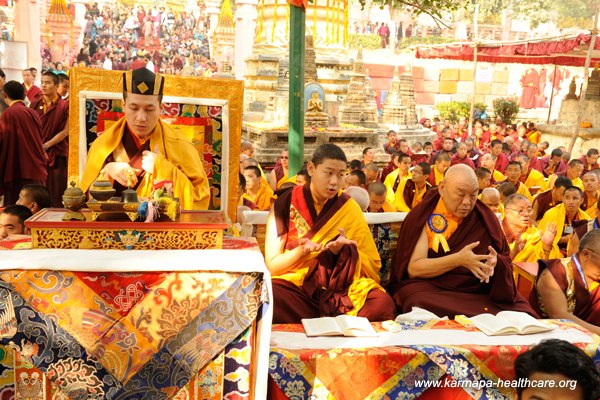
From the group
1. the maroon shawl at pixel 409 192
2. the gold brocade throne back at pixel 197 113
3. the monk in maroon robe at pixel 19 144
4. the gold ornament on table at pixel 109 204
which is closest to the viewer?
the gold ornament on table at pixel 109 204

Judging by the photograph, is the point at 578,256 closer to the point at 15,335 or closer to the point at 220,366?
the point at 220,366

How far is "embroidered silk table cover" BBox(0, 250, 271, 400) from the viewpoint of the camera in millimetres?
2488

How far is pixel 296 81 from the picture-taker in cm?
595

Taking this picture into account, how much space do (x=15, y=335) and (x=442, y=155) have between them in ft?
22.2

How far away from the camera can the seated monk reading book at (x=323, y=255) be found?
3.58 m

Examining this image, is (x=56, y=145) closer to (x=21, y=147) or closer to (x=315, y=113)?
(x=21, y=147)

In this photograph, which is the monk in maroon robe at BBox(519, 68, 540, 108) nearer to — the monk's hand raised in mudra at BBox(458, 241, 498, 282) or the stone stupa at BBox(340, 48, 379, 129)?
the stone stupa at BBox(340, 48, 379, 129)

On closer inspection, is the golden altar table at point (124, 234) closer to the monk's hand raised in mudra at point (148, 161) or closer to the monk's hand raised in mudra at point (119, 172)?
the monk's hand raised in mudra at point (119, 172)

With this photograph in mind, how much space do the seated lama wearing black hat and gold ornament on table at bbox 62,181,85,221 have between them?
0.46m

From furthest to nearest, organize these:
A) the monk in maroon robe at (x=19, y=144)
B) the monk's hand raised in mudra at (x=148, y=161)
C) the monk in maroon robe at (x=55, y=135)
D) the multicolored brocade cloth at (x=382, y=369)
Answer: the monk in maroon robe at (x=55, y=135) → the monk in maroon robe at (x=19, y=144) → the monk's hand raised in mudra at (x=148, y=161) → the multicolored brocade cloth at (x=382, y=369)

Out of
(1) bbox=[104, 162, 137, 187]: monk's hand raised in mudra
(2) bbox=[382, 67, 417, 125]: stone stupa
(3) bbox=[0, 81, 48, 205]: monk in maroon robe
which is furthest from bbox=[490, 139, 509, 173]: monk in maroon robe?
(1) bbox=[104, 162, 137, 187]: monk's hand raised in mudra

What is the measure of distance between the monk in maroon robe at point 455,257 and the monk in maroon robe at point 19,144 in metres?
4.30

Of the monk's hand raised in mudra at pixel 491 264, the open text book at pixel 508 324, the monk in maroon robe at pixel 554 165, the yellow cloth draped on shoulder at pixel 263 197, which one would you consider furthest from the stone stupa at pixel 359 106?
the open text book at pixel 508 324

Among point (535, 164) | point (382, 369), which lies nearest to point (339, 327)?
point (382, 369)
